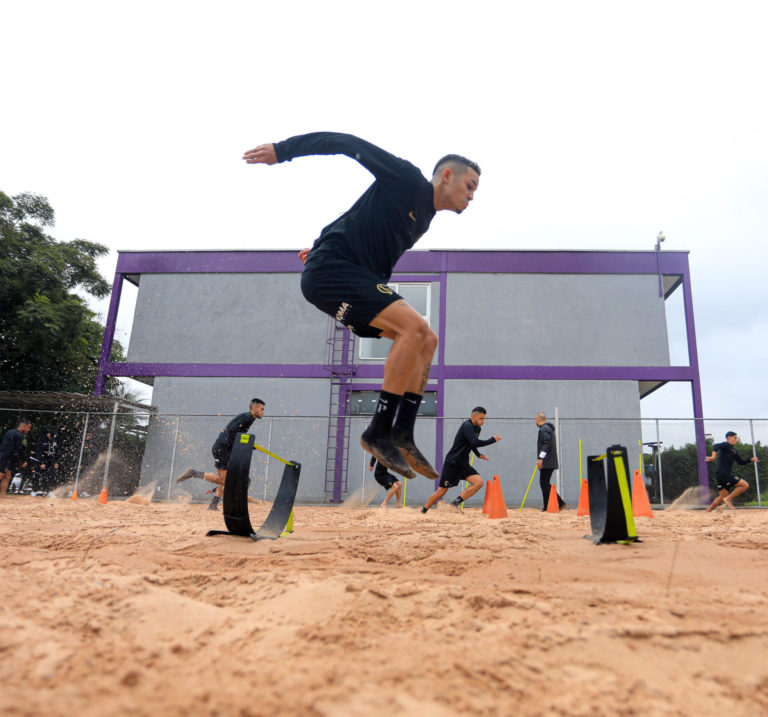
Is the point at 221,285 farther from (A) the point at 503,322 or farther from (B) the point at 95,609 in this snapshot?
(B) the point at 95,609

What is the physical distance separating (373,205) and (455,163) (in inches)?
25.8

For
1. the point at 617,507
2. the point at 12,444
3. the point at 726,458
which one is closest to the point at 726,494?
the point at 726,458

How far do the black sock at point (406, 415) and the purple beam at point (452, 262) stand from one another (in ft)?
47.9

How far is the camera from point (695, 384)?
16.4 meters

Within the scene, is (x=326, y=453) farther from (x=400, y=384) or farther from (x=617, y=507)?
(x=617, y=507)

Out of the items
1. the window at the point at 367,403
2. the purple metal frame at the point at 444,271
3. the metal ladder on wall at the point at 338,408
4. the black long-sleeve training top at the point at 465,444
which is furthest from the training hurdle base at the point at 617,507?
the window at the point at 367,403

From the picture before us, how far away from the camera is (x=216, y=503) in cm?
1023

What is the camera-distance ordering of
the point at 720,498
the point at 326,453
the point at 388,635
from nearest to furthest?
the point at 388,635, the point at 720,498, the point at 326,453

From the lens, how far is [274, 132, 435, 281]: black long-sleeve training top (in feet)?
11.4

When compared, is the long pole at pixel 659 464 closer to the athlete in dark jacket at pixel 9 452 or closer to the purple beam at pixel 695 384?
the purple beam at pixel 695 384

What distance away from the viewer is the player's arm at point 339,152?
3.47 m

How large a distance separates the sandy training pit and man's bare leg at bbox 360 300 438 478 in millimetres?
688

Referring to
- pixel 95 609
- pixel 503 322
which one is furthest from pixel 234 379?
pixel 95 609

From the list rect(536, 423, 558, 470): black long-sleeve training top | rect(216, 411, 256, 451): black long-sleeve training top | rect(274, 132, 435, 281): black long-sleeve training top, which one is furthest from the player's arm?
rect(536, 423, 558, 470): black long-sleeve training top
